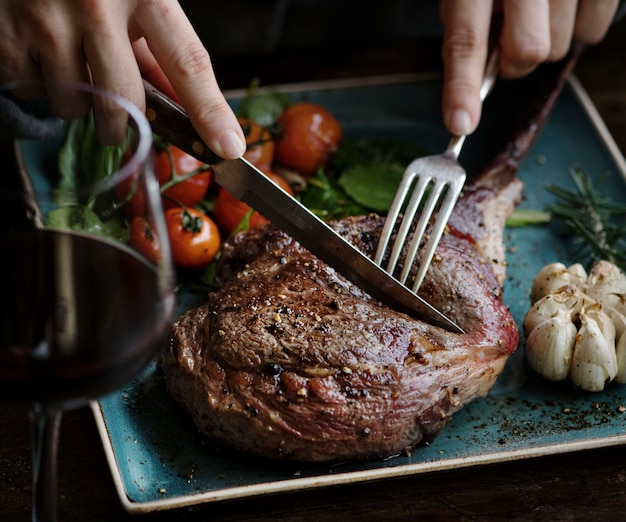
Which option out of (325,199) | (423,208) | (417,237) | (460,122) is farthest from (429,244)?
(325,199)

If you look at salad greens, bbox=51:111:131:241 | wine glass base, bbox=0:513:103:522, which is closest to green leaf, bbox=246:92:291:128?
salad greens, bbox=51:111:131:241

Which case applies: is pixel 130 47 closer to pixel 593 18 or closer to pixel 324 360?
pixel 324 360

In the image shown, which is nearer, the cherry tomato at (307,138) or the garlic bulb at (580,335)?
the garlic bulb at (580,335)

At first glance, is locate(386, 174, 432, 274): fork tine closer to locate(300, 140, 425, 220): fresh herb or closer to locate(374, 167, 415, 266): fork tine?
locate(374, 167, 415, 266): fork tine

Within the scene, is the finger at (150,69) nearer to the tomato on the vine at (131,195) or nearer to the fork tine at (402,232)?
the fork tine at (402,232)

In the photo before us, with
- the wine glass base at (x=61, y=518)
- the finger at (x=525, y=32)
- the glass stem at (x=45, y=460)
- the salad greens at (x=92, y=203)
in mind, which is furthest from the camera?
the finger at (x=525, y=32)

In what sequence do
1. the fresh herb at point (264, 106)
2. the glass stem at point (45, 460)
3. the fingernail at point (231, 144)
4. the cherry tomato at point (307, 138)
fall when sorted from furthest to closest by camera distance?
1. the fresh herb at point (264, 106)
2. the cherry tomato at point (307, 138)
3. the fingernail at point (231, 144)
4. the glass stem at point (45, 460)

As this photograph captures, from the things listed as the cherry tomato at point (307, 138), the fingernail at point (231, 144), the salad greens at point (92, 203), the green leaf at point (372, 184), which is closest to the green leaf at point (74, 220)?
the salad greens at point (92, 203)
